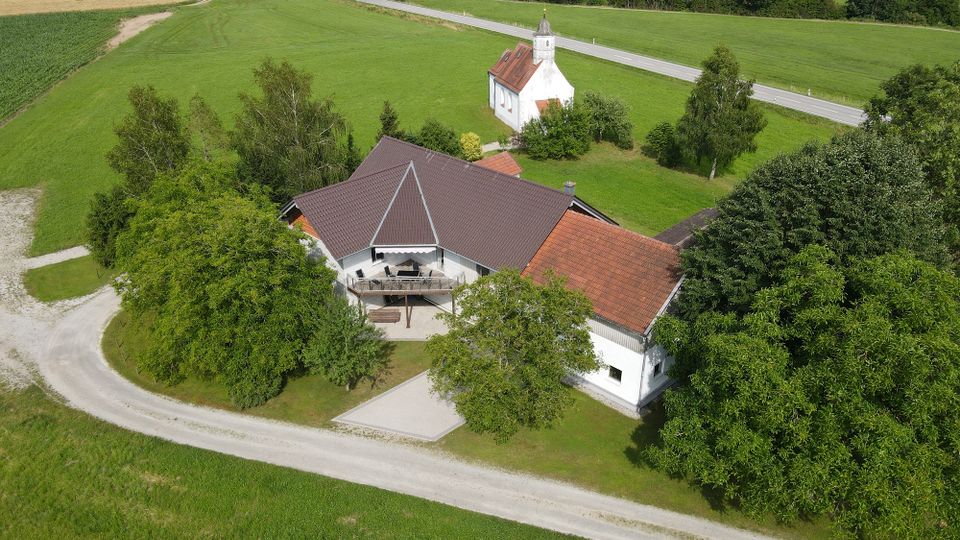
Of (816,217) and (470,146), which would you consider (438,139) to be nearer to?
(470,146)

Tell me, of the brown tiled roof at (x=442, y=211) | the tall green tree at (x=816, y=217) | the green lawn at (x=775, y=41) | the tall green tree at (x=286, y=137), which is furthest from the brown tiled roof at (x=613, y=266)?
the green lawn at (x=775, y=41)

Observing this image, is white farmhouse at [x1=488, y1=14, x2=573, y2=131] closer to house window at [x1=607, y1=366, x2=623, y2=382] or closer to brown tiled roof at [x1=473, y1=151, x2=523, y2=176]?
brown tiled roof at [x1=473, y1=151, x2=523, y2=176]

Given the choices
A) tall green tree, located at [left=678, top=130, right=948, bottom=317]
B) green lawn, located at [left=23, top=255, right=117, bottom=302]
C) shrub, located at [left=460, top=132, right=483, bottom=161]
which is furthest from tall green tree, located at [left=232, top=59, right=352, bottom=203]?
tall green tree, located at [left=678, top=130, right=948, bottom=317]

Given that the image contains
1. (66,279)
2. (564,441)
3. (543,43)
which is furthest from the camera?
(543,43)

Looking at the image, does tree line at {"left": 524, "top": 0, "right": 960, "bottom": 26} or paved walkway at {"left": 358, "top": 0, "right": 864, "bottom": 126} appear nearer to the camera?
paved walkway at {"left": 358, "top": 0, "right": 864, "bottom": 126}

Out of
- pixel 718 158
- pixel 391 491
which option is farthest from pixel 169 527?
pixel 718 158

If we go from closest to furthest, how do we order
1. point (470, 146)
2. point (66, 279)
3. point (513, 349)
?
point (513, 349) < point (66, 279) < point (470, 146)

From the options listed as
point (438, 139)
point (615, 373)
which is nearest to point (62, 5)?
point (438, 139)
